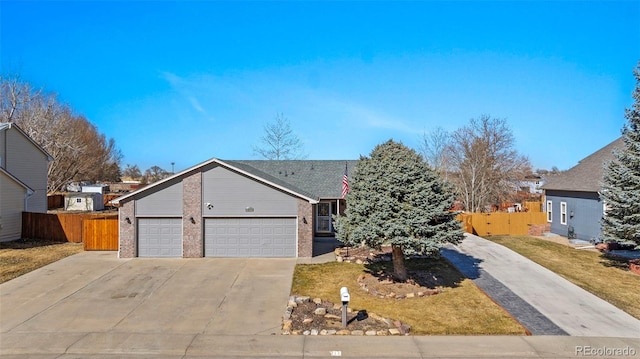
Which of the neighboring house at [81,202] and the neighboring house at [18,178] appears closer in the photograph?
the neighboring house at [18,178]

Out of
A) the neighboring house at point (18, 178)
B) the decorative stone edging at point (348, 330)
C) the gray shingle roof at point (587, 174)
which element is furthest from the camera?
the gray shingle roof at point (587, 174)

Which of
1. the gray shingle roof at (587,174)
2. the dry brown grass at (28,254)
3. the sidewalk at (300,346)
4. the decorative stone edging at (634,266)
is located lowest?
the sidewalk at (300,346)

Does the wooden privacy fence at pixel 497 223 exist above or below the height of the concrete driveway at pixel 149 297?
above

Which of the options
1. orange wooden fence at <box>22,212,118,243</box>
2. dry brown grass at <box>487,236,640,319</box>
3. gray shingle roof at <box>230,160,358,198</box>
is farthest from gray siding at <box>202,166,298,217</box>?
dry brown grass at <box>487,236,640,319</box>

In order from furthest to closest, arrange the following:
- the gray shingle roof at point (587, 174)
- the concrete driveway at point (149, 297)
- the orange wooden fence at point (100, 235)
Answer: the gray shingle roof at point (587, 174), the orange wooden fence at point (100, 235), the concrete driveway at point (149, 297)

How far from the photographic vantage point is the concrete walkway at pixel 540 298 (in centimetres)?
999

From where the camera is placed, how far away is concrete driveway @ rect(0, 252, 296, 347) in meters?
9.95

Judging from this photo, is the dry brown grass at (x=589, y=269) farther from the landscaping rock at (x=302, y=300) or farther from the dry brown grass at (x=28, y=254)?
the dry brown grass at (x=28, y=254)

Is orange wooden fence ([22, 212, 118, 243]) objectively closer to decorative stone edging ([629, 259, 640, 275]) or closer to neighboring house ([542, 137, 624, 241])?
decorative stone edging ([629, 259, 640, 275])

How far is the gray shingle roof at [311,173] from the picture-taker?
22.9 m

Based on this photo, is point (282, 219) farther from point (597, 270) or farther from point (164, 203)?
point (597, 270)

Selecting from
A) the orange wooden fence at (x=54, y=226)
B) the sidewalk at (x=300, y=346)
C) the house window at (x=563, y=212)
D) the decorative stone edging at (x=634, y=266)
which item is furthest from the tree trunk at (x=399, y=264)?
the orange wooden fence at (x=54, y=226)

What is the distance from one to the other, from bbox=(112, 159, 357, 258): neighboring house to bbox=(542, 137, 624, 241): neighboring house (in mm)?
16101

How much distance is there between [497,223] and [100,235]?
23.7 metres
